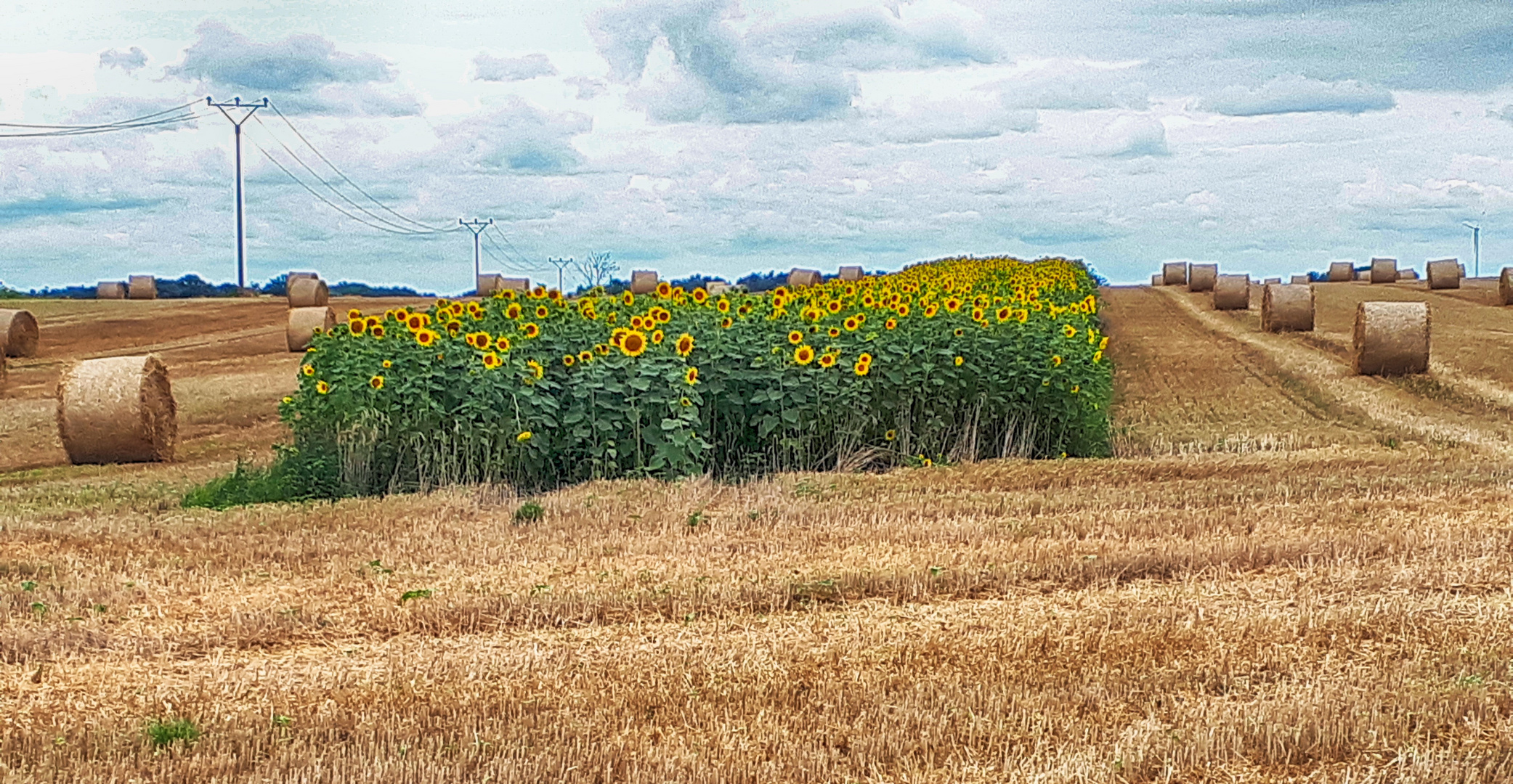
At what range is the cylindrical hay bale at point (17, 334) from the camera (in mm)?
29109

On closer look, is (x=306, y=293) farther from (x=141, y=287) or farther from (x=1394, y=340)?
(x=1394, y=340)

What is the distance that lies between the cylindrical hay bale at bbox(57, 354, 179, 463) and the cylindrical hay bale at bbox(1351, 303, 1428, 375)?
1547cm

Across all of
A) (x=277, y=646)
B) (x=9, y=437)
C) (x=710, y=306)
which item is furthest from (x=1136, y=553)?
(x=9, y=437)

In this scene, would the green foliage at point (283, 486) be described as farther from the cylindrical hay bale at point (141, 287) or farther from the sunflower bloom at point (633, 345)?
the cylindrical hay bale at point (141, 287)

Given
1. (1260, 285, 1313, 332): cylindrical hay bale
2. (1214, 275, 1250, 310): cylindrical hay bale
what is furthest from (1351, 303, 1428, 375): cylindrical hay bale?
(1214, 275, 1250, 310): cylindrical hay bale

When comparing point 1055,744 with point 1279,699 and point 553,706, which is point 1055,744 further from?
point 553,706

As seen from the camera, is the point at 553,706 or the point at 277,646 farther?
the point at 277,646

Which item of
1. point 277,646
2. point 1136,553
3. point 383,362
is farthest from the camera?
point 383,362

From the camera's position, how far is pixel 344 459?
41.9 feet

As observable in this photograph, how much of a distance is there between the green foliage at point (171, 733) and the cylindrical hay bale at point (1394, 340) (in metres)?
18.8

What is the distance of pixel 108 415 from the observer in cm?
1561

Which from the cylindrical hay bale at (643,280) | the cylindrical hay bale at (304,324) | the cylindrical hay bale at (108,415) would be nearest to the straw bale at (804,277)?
the cylindrical hay bale at (643,280)

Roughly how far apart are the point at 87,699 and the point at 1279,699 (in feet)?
15.3

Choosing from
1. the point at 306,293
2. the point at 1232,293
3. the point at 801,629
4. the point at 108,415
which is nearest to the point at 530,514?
the point at 801,629
